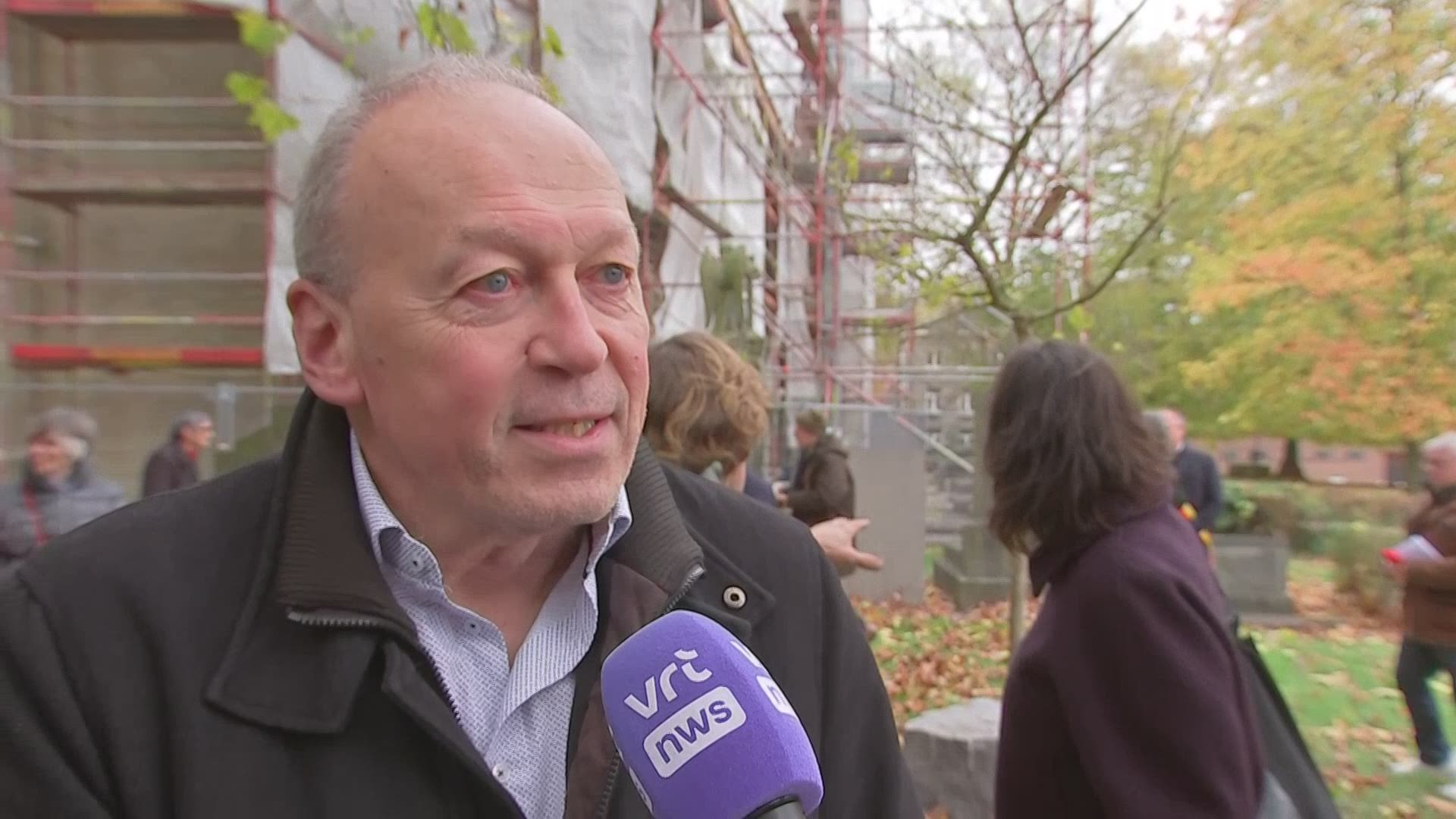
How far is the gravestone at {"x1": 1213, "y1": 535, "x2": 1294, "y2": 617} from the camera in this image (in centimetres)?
1028

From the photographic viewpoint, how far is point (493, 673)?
142 centimetres

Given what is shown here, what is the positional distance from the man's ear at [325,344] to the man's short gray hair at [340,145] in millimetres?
23

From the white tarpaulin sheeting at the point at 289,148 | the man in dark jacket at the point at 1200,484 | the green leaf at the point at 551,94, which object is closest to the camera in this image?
the green leaf at the point at 551,94

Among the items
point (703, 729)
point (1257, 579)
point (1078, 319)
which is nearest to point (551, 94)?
point (703, 729)

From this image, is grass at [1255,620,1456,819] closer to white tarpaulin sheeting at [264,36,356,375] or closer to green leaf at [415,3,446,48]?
green leaf at [415,3,446,48]

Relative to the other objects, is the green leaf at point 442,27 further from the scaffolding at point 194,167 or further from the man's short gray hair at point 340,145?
the man's short gray hair at point 340,145

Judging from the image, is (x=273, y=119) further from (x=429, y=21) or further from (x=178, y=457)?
(x=178, y=457)

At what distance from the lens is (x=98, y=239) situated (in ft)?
23.6

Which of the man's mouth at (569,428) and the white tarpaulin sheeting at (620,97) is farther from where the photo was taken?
the white tarpaulin sheeting at (620,97)

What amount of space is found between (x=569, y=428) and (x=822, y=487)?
508cm

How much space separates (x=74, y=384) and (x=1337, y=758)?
772 centimetres

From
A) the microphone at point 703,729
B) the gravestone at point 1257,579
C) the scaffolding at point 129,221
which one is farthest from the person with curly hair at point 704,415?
the gravestone at point 1257,579

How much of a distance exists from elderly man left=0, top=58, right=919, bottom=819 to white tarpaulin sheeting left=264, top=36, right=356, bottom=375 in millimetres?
4903

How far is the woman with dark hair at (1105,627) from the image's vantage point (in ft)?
6.86
